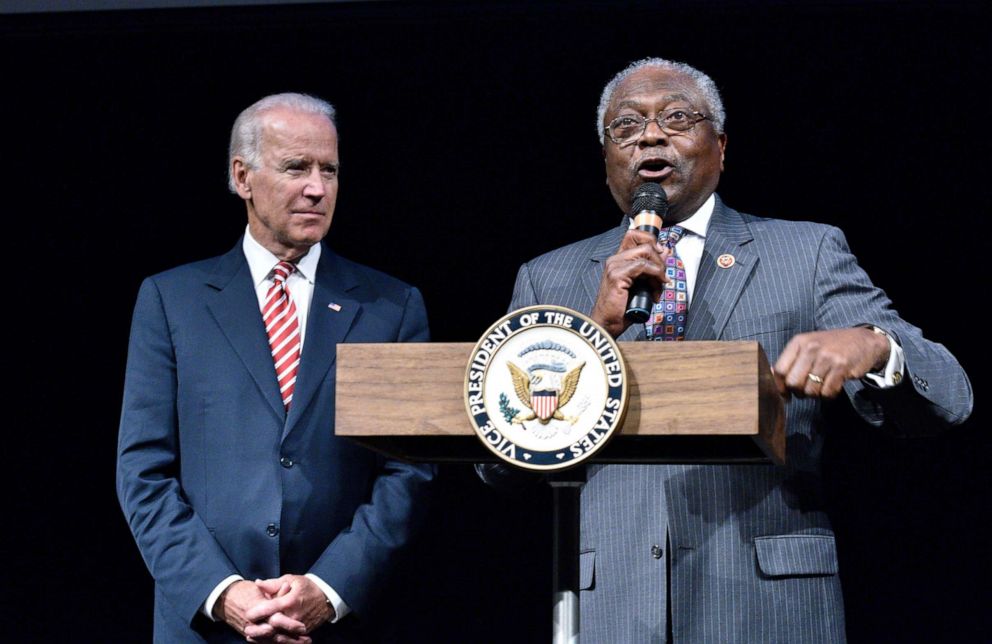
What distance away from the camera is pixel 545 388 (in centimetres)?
156

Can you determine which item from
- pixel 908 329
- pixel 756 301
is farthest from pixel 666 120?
pixel 908 329

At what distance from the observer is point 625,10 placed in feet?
11.8

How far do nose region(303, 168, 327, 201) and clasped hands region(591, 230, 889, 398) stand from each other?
978 millimetres

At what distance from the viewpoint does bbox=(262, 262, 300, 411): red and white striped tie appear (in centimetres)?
260

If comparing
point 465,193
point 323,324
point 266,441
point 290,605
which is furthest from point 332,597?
point 465,193

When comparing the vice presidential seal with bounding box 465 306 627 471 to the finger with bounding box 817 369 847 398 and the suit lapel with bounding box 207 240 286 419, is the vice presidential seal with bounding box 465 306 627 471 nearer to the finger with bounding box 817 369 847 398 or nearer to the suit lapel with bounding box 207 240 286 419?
the finger with bounding box 817 369 847 398

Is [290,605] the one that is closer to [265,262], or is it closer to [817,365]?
[265,262]

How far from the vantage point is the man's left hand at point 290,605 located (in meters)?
2.37

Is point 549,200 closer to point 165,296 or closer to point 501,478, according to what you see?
point 165,296

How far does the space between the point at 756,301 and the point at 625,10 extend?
5.22ft

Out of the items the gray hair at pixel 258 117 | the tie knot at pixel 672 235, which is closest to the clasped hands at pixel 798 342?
the tie knot at pixel 672 235

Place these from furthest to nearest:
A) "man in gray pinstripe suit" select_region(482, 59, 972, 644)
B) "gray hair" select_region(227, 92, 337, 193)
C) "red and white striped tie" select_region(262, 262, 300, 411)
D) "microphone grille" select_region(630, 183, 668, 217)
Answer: "gray hair" select_region(227, 92, 337, 193) → "red and white striped tie" select_region(262, 262, 300, 411) → "microphone grille" select_region(630, 183, 668, 217) → "man in gray pinstripe suit" select_region(482, 59, 972, 644)

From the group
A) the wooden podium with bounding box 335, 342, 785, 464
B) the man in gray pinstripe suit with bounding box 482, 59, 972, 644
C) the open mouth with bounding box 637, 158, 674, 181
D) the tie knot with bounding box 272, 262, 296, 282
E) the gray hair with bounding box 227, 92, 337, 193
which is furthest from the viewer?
the gray hair with bounding box 227, 92, 337, 193

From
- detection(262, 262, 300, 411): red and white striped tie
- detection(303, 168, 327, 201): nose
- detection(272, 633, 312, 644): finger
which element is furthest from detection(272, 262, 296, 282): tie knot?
detection(272, 633, 312, 644): finger
